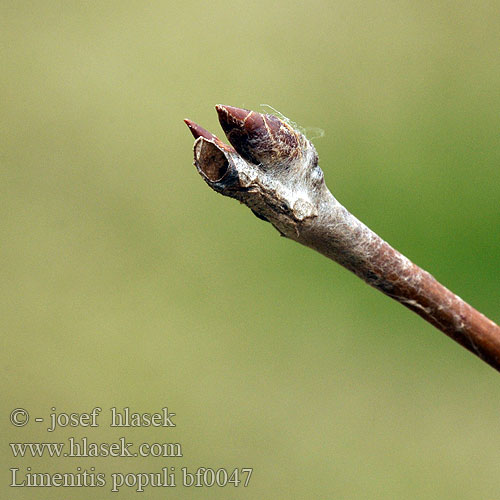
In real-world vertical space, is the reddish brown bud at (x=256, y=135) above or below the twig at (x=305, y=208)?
above

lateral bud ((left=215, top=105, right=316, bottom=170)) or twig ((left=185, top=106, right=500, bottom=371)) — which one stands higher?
lateral bud ((left=215, top=105, right=316, bottom=170))

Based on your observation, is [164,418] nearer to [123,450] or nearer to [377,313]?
[123,450]

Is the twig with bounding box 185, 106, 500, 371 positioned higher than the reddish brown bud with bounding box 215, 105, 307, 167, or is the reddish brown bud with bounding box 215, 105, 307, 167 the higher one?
the reddish brown bud with bounding box 215, 105, 307, 167

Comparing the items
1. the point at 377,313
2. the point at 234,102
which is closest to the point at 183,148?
the point at 234,102

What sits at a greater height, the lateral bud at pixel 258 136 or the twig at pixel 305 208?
the lateral bud at pixel 258 136
